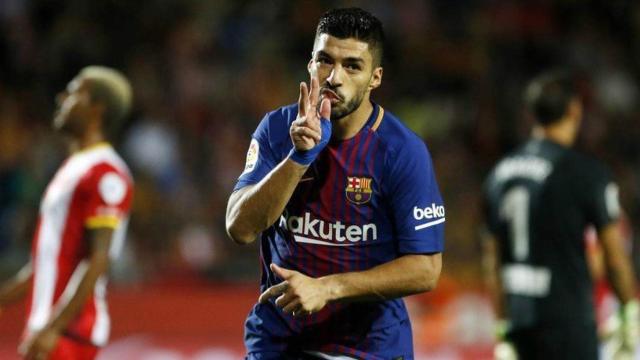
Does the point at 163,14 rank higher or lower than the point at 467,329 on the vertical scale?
higher

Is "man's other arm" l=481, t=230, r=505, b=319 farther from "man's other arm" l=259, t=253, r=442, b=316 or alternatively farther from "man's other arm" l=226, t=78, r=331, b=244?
"man's other arm" l=226, t=78, r=331, b=244

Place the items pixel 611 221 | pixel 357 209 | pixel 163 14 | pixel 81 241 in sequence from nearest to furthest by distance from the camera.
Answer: pixel 357 209 < pixel 81 241 < pixel 611 221 < pixel 163 14

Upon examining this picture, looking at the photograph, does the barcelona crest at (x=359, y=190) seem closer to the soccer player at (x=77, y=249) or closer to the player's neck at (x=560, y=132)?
the soccer player at (x=77, y=249)

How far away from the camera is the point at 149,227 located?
9.88 m

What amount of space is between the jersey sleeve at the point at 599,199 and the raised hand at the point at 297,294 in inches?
97.2

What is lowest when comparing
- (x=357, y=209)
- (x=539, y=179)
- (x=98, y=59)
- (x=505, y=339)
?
(x=505, y=339)

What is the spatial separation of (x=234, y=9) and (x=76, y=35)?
5.59ft

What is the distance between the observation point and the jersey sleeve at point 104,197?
5.41 m

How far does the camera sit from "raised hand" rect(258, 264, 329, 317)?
3.72 metres

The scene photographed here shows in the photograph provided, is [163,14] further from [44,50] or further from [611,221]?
[611,221]

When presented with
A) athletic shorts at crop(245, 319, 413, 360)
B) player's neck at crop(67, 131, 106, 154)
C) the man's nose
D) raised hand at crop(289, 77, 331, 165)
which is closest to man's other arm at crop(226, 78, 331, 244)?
raised hand at crop(289, 77, 331, 165)

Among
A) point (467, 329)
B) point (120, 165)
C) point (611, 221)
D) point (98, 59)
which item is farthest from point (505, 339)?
point (98, 59)

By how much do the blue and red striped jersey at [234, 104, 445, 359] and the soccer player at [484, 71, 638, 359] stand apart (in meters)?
1.89

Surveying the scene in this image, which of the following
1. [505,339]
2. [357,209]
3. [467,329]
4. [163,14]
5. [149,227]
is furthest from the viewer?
[163,14]
